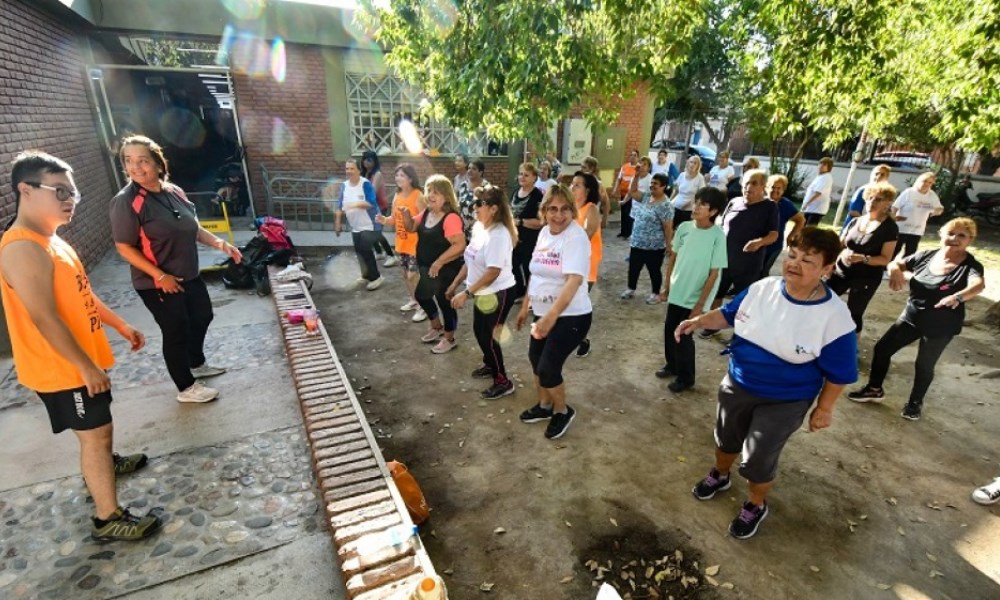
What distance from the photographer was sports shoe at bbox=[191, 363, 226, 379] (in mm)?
4324

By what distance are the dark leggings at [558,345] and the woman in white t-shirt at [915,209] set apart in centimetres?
626

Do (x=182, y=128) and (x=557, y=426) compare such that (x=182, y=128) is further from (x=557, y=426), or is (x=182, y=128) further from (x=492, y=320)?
(x=557, y=426)

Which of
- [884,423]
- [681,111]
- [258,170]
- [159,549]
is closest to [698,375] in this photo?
[884,423]

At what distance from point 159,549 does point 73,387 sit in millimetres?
1001

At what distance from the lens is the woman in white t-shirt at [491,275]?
392 centimetres

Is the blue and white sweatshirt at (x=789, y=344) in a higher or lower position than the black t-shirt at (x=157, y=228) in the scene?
lower

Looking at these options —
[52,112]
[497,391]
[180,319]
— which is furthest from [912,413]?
[52,112]

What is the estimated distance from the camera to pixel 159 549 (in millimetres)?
2600

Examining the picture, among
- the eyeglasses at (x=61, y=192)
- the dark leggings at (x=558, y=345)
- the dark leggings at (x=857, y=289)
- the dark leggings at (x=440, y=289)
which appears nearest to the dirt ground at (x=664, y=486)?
the dark leggings at (x=440, y=289)

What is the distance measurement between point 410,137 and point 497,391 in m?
8.14

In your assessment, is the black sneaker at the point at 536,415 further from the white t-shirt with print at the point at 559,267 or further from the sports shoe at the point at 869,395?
the sports shoe at the point at 869,395

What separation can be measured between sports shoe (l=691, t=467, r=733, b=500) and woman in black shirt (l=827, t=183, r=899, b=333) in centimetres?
223

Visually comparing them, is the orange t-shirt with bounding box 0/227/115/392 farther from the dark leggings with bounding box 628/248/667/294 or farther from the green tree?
the dark leggings with bounding box 628/248/667/294

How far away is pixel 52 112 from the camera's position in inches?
252
